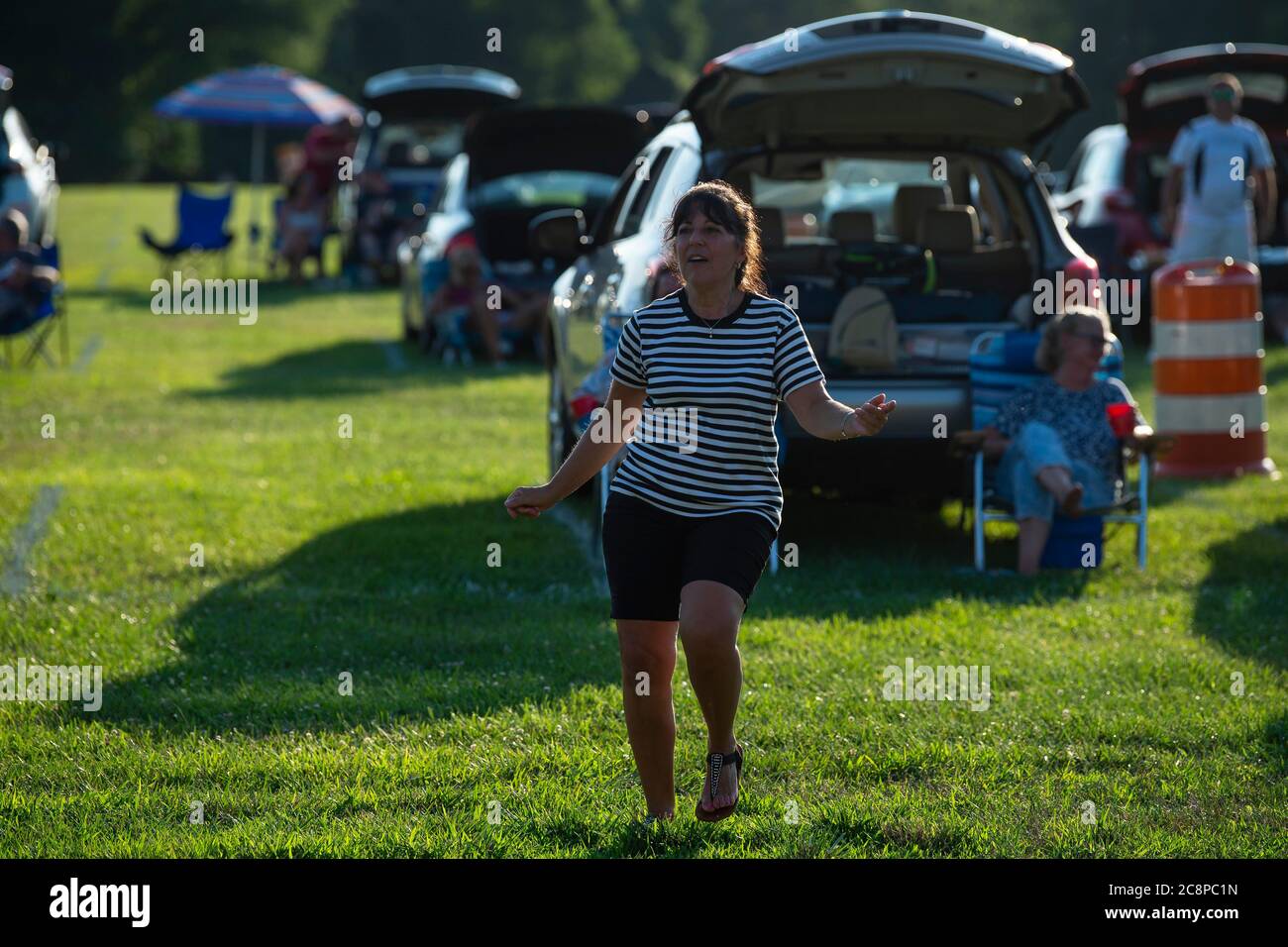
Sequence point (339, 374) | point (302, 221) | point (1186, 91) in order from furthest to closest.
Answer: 1. point (302, 221)
2. point (1186, 91)
3. point (339, 374)

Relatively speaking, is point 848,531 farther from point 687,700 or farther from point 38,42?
point 38,42

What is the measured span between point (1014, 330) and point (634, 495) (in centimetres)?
417

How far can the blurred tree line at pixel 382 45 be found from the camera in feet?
187

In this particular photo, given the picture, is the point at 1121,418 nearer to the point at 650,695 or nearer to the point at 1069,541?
the point at 1069,541

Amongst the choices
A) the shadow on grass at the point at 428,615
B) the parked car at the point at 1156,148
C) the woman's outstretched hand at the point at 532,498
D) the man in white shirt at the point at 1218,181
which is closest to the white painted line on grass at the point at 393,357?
the parked car at the point at 1156,148

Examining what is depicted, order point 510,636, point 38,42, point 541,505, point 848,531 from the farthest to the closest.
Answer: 1. point 38,42
2. point 848,531
3. point 510,636
4. point 541,505

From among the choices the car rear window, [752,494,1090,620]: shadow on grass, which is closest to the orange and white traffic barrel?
[752,494,1090,620]: shadow on grass

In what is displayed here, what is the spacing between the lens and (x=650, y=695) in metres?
4.88

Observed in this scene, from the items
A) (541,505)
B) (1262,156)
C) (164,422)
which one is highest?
(1262,156)

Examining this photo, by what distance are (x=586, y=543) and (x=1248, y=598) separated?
2.94 metres

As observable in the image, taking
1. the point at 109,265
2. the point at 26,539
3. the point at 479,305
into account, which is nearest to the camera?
the point at 26,539

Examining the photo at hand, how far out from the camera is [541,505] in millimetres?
4930

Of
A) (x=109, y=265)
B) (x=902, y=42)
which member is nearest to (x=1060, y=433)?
(x=902, y=42)
